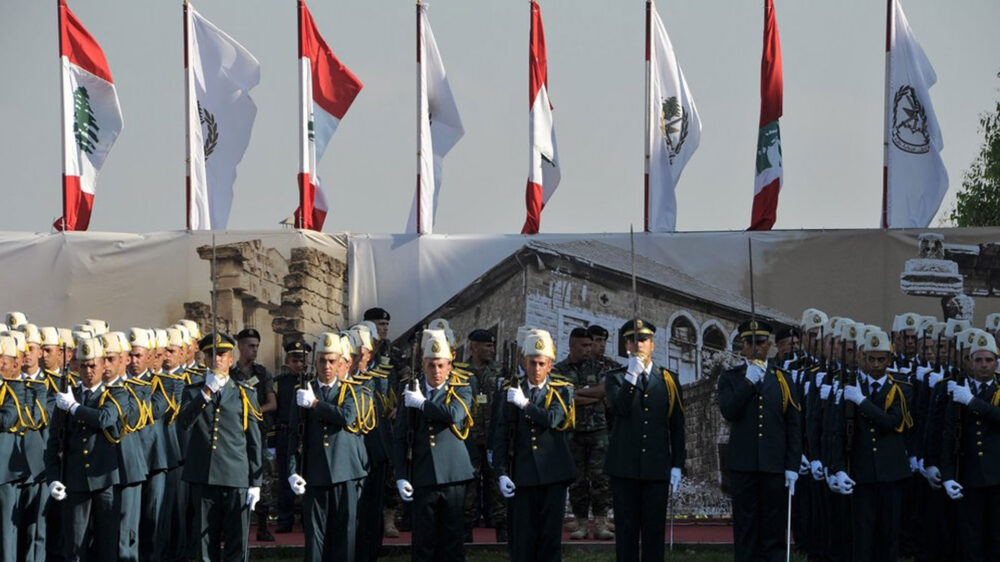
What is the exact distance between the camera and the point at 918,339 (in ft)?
41.5

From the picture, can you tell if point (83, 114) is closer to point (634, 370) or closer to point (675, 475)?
point (634, 370)

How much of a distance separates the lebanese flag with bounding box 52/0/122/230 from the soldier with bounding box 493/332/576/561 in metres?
7.68

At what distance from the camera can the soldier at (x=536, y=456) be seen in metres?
10.4

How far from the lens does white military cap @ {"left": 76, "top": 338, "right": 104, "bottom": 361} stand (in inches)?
442

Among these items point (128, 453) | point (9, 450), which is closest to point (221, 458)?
point (128, 453)

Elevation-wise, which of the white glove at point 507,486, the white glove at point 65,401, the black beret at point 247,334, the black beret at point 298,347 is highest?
the black beret at point 247,334

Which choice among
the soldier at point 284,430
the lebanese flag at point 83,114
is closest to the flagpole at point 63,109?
the lebanese flag at point 83,114

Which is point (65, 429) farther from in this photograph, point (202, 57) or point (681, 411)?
point (202, 57)

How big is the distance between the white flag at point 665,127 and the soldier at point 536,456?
Answer: 5.36 meters

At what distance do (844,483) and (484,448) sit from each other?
4.10 meters

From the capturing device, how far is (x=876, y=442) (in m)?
10.8

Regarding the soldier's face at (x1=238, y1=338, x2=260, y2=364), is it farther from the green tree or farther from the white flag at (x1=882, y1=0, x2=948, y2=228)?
the green tree

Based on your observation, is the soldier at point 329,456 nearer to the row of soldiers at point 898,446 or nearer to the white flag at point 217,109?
the row of soldiers at point 898,446

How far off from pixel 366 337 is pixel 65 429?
8.81ft
